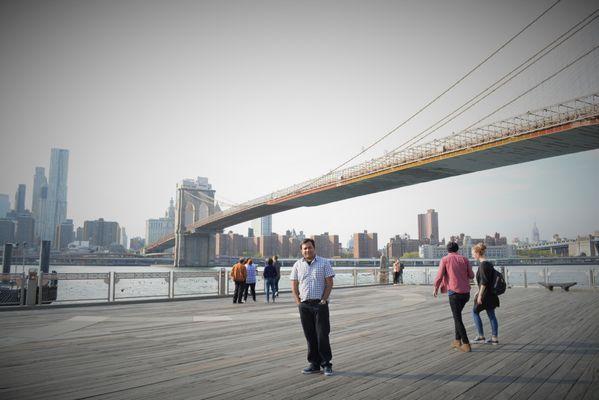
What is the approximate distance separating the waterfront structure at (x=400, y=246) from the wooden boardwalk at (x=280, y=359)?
128m

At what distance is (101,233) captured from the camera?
179 meters

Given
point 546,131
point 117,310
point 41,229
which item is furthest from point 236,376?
point 41,229

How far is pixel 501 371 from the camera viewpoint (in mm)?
5398

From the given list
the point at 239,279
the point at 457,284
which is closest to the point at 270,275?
the point at 239,279

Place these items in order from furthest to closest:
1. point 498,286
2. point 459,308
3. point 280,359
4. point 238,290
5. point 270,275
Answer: point 270,275 < point 238,290 < point 498,286 < point 459,308 < point 280,359

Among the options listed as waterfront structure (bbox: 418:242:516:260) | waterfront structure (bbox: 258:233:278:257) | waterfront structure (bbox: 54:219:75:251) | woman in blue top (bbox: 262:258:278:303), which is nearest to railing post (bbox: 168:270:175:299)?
woman in blue top (bbox: 262:258:278:303)

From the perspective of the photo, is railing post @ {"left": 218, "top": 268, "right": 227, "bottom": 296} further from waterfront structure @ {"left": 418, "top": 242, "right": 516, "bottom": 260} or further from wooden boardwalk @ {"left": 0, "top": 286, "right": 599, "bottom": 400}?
waterfront structure @ {"left": 418, "top": 242, "right": 516, "bottom": 260}

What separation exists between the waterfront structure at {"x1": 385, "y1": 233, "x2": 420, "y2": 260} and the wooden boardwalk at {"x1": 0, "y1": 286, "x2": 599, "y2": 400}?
128 m

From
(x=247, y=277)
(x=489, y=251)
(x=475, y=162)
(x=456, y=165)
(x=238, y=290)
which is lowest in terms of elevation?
(x=238, y=290)

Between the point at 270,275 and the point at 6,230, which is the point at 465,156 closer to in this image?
the point at 270,275

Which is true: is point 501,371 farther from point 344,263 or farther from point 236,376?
point 344,263

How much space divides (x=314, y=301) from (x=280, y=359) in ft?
4.66

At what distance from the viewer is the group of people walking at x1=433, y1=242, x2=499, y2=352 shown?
6.68 m

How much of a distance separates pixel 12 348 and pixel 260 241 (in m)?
132
